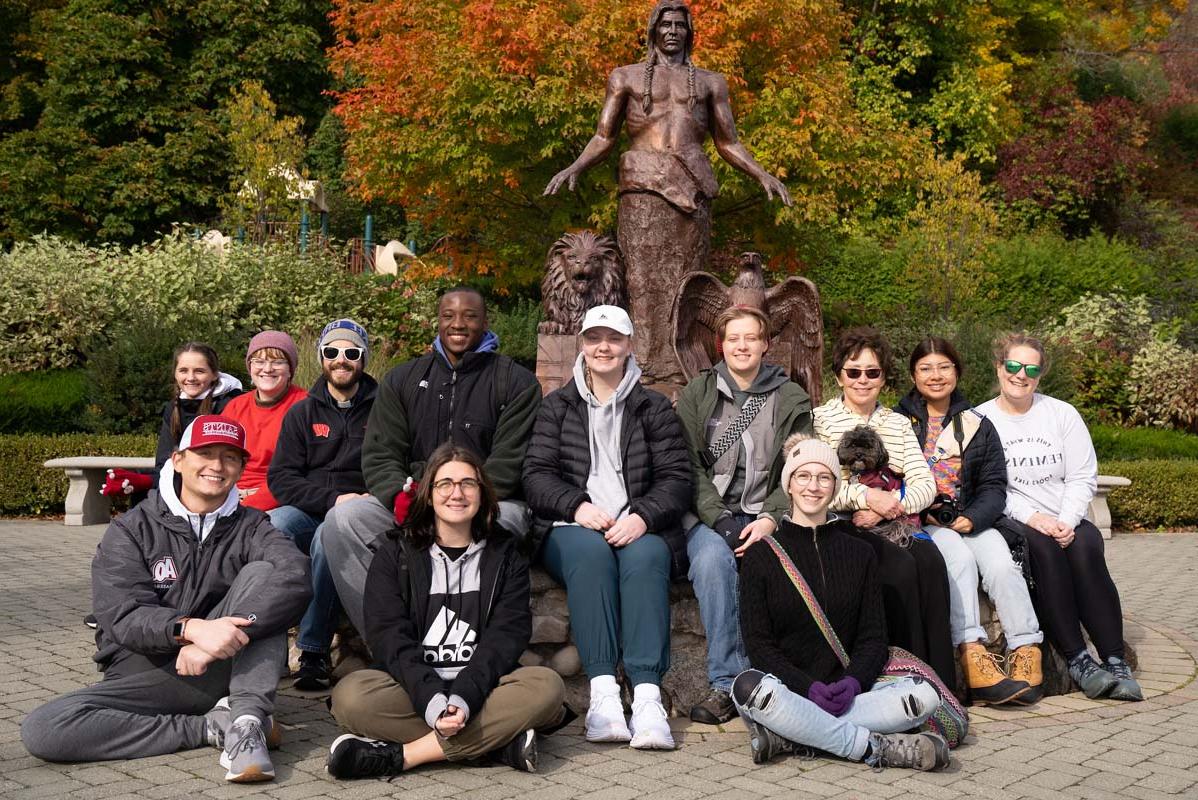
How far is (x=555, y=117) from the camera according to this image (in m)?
15.9

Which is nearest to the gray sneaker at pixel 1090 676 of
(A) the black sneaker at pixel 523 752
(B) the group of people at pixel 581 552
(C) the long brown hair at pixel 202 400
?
(B) the group of people at pixel 581 552

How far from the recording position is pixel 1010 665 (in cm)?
521

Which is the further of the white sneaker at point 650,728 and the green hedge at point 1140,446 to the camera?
the green hedge at point 1140,446

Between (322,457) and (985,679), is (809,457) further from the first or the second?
(322,457)

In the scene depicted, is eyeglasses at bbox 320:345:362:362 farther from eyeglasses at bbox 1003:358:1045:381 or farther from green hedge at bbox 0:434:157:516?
green hedge at bbox 0:434:157:516

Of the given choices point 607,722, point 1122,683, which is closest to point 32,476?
point 607,722

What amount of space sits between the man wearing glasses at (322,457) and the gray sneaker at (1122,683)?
342 cm

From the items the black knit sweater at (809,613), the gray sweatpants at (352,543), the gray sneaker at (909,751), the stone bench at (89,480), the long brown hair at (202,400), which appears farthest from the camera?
the stone bench at (89,480)

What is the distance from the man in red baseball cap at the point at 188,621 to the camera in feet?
13.4

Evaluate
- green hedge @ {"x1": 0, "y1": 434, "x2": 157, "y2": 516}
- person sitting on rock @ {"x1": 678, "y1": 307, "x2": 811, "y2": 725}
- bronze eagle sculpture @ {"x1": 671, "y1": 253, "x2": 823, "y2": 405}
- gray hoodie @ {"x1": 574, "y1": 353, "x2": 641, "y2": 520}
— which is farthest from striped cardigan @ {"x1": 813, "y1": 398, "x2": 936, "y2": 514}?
green hedge @ {"x1": 0, "y1": 434, "x2": 157, "y2": 516}

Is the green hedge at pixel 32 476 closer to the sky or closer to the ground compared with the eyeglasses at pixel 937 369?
closer to the ground

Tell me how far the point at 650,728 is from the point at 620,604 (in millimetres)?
527

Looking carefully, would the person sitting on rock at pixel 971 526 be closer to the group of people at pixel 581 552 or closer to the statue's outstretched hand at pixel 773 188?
the group of people at pixel 581 552

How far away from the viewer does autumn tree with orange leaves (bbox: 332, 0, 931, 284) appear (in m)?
16.1
